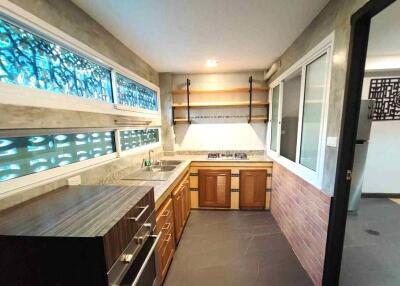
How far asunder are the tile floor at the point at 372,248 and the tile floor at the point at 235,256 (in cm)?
50

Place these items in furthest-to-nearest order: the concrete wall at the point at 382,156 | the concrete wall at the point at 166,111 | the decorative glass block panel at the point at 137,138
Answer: the concrete wall at the point at 166,111
the concrete wall at the point at 382,156
the decorative glass block panel at the point at 137,138

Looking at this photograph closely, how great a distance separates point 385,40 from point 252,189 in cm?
260

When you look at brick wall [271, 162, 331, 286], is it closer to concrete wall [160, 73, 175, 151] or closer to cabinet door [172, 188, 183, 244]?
cabinet door [172, 188, 183, 244]

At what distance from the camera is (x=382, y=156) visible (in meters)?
3.19

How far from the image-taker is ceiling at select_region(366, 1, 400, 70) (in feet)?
5.20

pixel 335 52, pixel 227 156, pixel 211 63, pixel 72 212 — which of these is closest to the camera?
pixel 72 212

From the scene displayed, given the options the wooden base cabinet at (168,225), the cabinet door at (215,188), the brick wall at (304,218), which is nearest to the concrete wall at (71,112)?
the wooden base cabinet at (168,225)

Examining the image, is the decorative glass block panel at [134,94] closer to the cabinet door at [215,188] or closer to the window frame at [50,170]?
the window frame at [50,170]

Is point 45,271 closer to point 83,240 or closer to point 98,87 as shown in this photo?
point 83,240

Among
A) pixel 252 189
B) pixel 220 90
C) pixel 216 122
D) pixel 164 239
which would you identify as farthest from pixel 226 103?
pixel 164 239

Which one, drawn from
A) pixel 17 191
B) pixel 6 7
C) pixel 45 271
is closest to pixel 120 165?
pixel 17 191

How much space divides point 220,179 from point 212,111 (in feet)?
4.35

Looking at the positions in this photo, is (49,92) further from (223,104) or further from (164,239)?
(223,104)

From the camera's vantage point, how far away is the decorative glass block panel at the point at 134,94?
2.12 metres
